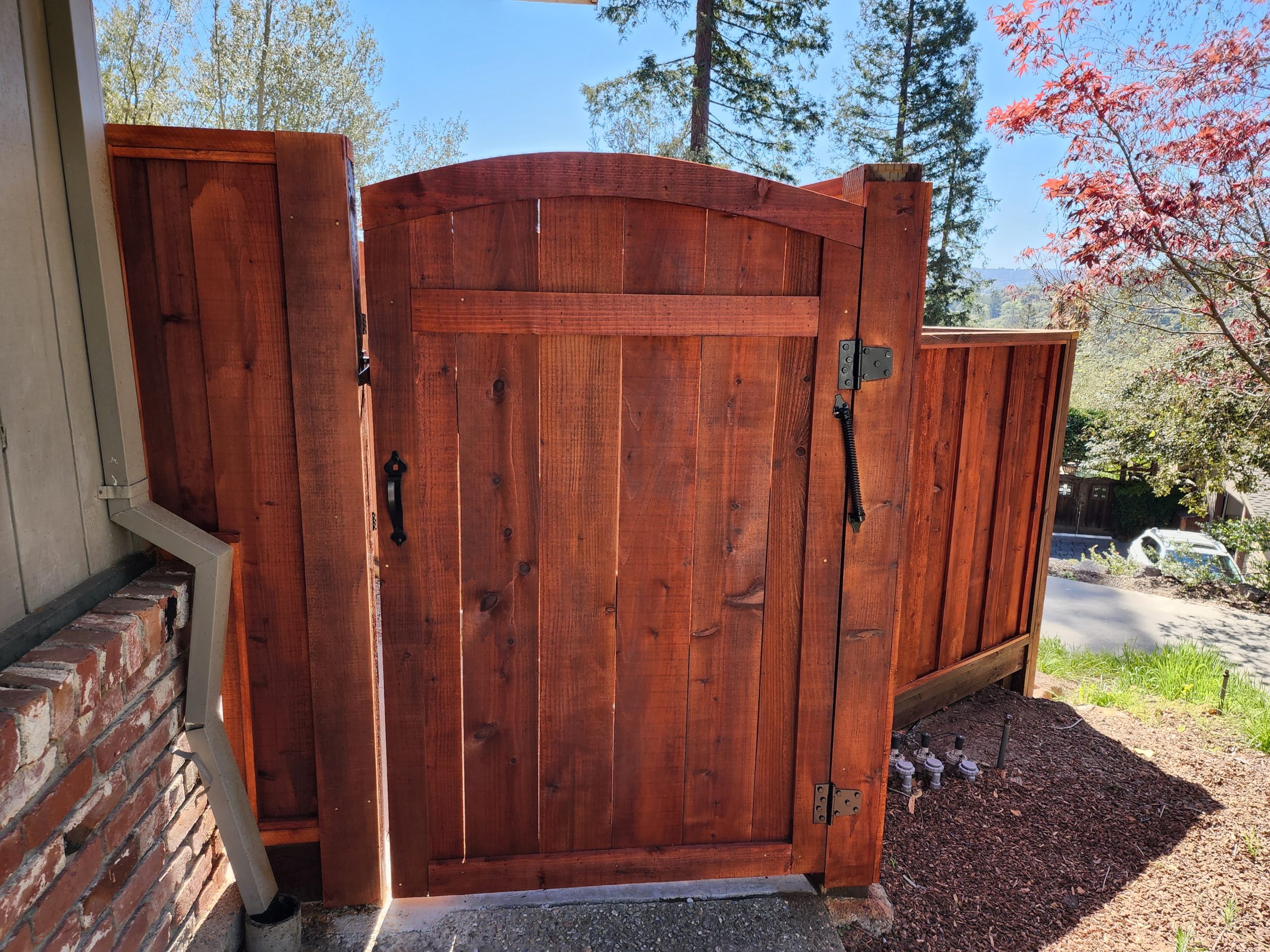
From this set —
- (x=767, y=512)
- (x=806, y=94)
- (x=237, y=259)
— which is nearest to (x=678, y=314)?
(x=767, y=512)

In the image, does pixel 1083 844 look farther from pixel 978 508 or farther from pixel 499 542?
pixel 499 542

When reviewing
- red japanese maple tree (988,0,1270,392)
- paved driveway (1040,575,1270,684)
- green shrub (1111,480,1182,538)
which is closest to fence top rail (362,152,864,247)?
paved driveway (1040,575,1270,684)

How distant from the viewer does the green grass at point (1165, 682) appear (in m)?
3.38

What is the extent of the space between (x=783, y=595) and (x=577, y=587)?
50 cm

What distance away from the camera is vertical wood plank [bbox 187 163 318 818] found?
152 cm

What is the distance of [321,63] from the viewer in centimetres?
909

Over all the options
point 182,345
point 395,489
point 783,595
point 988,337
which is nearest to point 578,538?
point 395,489

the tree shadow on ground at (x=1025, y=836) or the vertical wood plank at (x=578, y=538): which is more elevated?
the vertical wood plank at (x=578, y=538)

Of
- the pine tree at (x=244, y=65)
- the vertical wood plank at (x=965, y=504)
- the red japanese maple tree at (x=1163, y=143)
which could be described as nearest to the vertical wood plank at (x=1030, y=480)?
the vertical wood plank at (x=965, y=504)

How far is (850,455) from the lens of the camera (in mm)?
1759

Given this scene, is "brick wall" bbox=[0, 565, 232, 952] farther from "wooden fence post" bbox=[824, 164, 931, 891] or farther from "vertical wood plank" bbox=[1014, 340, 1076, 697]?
"vertical wood plank" bbox=[1014, 340, 1076, 697]

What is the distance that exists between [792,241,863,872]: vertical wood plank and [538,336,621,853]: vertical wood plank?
18.4 inches

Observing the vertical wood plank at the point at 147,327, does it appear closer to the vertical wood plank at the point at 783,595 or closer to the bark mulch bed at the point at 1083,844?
the vertical wood plank at the point at 783,595

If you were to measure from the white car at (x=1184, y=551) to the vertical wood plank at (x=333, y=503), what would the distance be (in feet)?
26.2
